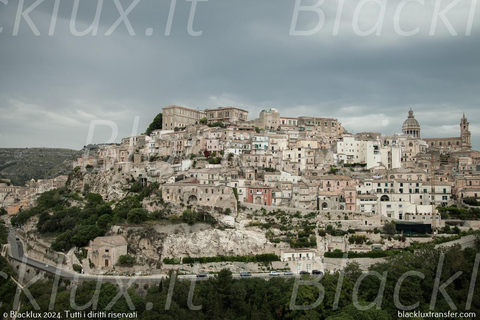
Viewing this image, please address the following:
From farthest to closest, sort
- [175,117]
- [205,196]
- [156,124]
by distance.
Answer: [156,124] < [175,117] < [205,196]

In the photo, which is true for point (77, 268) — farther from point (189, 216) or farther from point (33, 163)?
point (33, 163)

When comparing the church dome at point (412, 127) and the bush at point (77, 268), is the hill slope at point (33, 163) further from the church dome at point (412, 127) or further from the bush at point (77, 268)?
the church dome at point (412, 127)

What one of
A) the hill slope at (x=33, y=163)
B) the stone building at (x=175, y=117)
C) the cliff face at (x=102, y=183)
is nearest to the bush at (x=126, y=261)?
the cliff face at (x=102, y=183)

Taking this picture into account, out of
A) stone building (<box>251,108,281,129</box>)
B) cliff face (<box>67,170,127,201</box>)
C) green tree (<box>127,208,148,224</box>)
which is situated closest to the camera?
green tree (<box>127,208,148,224</box>)

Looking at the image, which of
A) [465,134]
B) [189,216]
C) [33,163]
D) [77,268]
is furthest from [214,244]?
[33,163]

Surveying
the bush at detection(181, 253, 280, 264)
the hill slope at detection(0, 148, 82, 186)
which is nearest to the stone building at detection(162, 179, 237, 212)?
the bush at detection(181, 253, 280, 264)

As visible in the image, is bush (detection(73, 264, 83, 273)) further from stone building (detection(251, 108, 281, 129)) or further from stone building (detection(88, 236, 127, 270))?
stone building (detection(251, 108, 281, 129))
